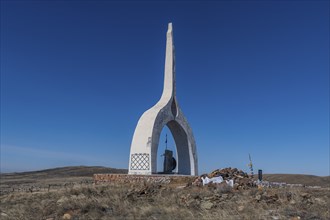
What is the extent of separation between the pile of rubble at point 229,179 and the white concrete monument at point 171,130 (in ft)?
12.3

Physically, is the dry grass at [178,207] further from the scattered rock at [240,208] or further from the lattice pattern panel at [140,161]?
the lattice pattern panel at [140,161]

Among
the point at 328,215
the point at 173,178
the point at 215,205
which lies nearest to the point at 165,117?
the point at 173,178

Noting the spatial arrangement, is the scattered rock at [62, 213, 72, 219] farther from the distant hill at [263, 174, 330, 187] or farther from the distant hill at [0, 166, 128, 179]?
the distant hill at [0, 166, 128, 179]

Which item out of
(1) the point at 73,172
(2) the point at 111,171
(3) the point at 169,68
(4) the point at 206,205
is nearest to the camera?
(4) the point at 206,205

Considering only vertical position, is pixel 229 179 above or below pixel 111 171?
above

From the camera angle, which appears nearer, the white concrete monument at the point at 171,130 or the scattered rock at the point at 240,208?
the scattered rock at the point at 240,208

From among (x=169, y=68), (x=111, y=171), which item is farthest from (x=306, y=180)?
(x=111, y=171)

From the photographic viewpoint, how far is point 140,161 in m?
20.2

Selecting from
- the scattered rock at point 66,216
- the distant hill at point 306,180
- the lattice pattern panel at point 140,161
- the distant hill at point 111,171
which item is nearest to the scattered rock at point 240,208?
the scattered rock at point 66,216

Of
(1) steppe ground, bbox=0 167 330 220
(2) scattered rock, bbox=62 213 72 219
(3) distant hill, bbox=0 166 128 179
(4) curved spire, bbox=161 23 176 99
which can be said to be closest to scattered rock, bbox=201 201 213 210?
(1) steppe ground, bbox=0 167 330 220

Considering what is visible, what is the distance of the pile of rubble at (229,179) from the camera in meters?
15.4

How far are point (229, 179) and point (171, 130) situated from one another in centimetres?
871

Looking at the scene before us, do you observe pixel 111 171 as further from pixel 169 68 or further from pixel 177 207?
pixel 177 207

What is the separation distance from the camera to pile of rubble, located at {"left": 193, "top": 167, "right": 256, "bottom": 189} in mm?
15422
